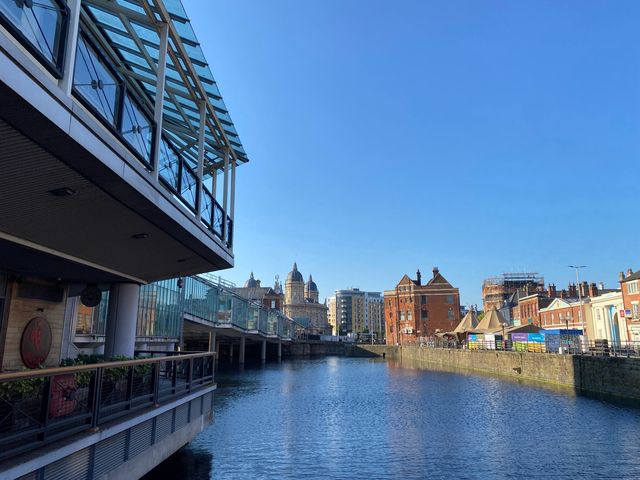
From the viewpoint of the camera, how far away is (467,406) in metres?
26.0

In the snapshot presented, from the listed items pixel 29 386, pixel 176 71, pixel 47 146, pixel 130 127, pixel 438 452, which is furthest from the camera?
pixel 438 452

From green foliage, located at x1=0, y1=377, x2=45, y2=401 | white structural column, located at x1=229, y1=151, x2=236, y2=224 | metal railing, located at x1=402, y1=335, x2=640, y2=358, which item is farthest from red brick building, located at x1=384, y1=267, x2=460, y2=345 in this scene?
green foliage, located at x1=0, y1=377, x2=45, y2=401

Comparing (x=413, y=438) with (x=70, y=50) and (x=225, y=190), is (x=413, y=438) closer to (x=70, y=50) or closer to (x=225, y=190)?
(x=225, y=190)

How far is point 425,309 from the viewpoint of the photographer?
99750 mm

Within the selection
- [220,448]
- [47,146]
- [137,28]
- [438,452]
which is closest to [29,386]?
[47,146]

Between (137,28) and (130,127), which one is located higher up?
(137,28)

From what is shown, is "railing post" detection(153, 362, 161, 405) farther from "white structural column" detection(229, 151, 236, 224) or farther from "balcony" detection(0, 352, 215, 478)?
"white structural column" detection(229, 151, 236, 224)

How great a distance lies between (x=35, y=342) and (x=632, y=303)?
172 ft

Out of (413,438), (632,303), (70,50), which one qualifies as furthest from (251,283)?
(70,50)

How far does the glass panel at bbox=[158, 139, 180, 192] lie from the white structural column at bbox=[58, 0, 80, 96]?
3.32 meters

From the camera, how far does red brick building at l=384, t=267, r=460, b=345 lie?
98.6 meters

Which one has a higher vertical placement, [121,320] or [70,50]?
[70,50]

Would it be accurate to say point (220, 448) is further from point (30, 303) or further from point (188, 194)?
point (188, 194)

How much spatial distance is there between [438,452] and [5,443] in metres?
13.4
